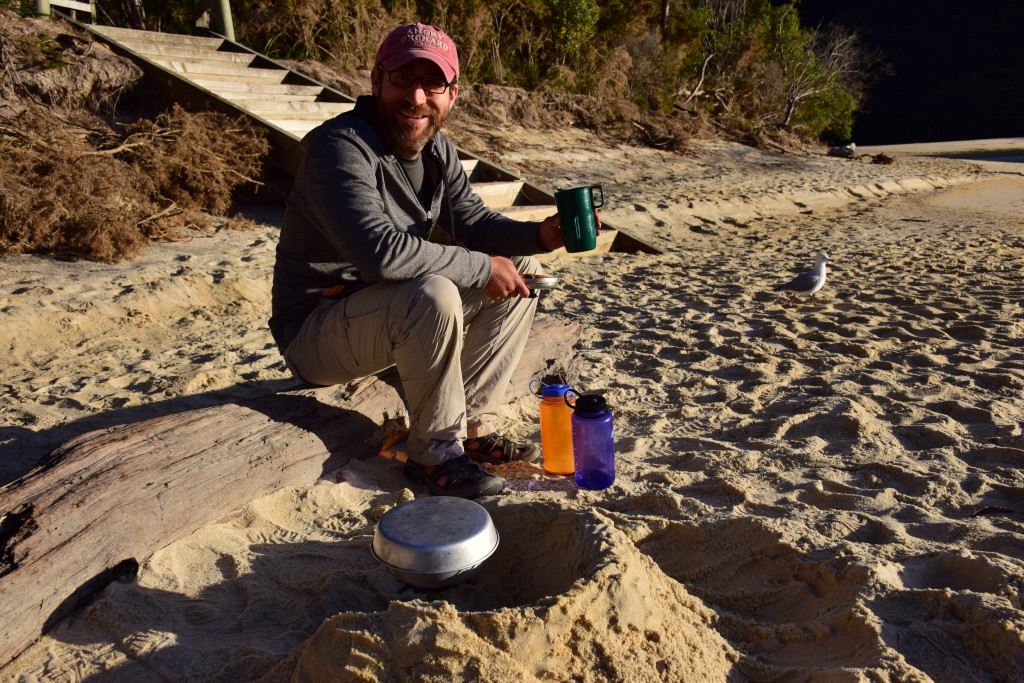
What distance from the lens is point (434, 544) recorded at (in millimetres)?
1723

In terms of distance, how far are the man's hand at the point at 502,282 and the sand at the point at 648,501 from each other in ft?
2.32

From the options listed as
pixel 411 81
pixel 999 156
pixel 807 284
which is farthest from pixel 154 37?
pixel 999 156

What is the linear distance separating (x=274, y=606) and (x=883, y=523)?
1.79m

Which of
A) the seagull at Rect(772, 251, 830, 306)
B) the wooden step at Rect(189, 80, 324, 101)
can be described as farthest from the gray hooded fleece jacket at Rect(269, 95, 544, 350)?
the wooden step at Rect(189, 80, 324, 101)

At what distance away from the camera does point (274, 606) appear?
1.94 metres

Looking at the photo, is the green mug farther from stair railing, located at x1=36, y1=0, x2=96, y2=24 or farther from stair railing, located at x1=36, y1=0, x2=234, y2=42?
stair railing, located at x1=36, y1=0, x2=234, y2=42

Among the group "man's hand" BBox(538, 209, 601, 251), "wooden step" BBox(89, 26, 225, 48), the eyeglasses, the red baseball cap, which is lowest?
"man's hand" BBox(538, 209, 601, 251)

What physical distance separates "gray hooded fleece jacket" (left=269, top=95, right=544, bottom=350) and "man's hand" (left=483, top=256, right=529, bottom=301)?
38mm

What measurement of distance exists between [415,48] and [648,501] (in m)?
1.76

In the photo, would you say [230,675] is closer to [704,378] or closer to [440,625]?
[440,625]

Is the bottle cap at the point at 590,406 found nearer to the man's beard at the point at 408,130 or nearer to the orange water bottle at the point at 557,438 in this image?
the orange water bottle at the point at 557,438

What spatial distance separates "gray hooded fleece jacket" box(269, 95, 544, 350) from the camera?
2.44 meters

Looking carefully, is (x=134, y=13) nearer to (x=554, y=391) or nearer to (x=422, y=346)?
(x=422, y=346)

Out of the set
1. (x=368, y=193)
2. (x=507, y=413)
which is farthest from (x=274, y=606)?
(x=507, y=413)
